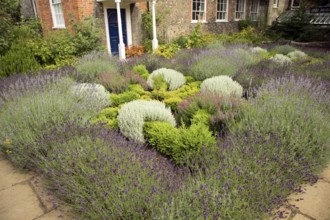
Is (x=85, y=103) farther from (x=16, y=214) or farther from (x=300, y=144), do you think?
(x=300, y=144)

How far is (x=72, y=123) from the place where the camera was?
9.76ft

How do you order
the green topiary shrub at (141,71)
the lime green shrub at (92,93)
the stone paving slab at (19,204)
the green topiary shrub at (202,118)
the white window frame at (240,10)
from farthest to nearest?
the white window frame at (240,10)
the green topiary shrub at (141,71)
the lime green shrub at (92,93)
the green topiary shrub at (202,118)
the stone paving slab at (19,204)

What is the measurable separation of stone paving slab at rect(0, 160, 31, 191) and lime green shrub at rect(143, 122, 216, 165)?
158cm

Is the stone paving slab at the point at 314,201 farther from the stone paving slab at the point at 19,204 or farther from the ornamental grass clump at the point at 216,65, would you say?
the ornamental grass clump at the point at 216,65

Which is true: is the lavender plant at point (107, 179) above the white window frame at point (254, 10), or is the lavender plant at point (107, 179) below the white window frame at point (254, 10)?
below

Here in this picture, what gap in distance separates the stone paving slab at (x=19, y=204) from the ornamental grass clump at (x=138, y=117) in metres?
1.33

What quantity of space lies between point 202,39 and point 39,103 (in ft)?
33.8

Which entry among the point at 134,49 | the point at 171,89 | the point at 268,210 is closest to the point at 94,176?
the point at 268,210

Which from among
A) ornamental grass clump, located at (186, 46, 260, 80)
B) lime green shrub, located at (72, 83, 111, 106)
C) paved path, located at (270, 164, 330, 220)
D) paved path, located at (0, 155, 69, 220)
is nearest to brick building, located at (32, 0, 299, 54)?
ornamental grass clump, located at (186, 46, 260, 80)

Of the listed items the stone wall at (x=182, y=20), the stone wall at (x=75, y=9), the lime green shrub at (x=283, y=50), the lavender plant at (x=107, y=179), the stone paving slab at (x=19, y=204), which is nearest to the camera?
the lavender plant at (x=107, y=179)

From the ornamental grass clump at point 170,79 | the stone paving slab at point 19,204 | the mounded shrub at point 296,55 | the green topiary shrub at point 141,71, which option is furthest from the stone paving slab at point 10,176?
the mounded shrub at point 296,55

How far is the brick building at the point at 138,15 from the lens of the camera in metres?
9.91

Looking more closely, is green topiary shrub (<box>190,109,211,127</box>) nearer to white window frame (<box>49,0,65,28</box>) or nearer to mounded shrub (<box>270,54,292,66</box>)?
mounded shrub (<box>270,54,292,66</box>)

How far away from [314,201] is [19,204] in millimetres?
2944
